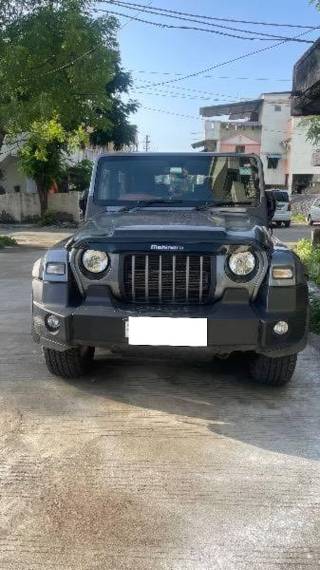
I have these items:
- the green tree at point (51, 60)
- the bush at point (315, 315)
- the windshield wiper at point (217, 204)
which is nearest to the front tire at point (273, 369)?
the windshield wiper at point (217, 204)

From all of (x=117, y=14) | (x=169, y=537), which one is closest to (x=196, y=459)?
(x=169, y=537)

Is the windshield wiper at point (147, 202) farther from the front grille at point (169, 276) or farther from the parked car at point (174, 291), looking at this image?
the front grille at point (169, 276)

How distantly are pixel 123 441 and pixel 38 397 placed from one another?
0.91 metres

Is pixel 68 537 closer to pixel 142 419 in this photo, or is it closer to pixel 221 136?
pixel 142 419

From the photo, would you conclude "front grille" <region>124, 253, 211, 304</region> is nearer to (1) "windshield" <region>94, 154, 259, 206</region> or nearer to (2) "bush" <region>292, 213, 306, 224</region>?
(1) "windshield" <region>94, 154, 259, 206</region>

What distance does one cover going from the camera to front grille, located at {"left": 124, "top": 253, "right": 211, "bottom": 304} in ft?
11.8

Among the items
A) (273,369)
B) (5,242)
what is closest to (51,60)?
(5,242)

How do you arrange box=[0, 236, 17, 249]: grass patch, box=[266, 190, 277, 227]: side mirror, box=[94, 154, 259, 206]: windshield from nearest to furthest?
box=[94, 154, 259, 206]: windshield → box=[266, 190, 277, 227]: side mirror → box=[0, 236, 17, 249]: grass patch

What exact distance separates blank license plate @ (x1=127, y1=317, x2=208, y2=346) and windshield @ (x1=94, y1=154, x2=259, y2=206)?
156 cm

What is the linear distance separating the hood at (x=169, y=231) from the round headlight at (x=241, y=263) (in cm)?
8

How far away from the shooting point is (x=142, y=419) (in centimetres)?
357

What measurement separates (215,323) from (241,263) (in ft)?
1.38

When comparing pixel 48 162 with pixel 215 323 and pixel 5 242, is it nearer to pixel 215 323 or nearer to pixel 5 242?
pixel 5 242

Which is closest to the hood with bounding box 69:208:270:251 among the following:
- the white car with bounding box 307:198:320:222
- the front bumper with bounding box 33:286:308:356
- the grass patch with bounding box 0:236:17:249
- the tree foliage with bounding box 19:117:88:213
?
the front bumper with bounding box 33:286:308:356
